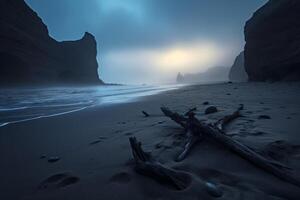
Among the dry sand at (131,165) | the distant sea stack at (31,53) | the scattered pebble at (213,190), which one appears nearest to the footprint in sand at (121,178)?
the dry sand at (131,165)

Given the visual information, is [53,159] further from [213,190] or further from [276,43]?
[276,43]

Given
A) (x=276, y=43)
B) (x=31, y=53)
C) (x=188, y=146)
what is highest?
(x=31, y=53)

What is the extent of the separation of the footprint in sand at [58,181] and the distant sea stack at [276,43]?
24191 millimetres

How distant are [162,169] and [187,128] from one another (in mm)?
1535

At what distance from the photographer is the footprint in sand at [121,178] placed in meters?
2.17

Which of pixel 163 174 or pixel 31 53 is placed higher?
pixel 31 53

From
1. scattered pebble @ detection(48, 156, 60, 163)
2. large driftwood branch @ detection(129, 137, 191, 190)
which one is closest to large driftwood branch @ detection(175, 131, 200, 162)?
large driftwood branch @ detection(129, 137, 191, 190)

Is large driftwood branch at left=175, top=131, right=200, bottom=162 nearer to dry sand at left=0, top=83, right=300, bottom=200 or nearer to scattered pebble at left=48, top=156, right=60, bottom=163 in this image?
dry sand at left=0, top=83, right=300, bottom=200

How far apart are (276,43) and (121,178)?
28.2 meters

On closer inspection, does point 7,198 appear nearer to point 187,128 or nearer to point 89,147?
point 89,147

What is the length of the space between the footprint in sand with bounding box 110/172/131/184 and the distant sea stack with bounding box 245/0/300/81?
23.8 meters

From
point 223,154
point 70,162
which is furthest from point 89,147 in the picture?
point 223,154

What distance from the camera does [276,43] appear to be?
81.3ft

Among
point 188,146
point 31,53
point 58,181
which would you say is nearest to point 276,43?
point 188,146
